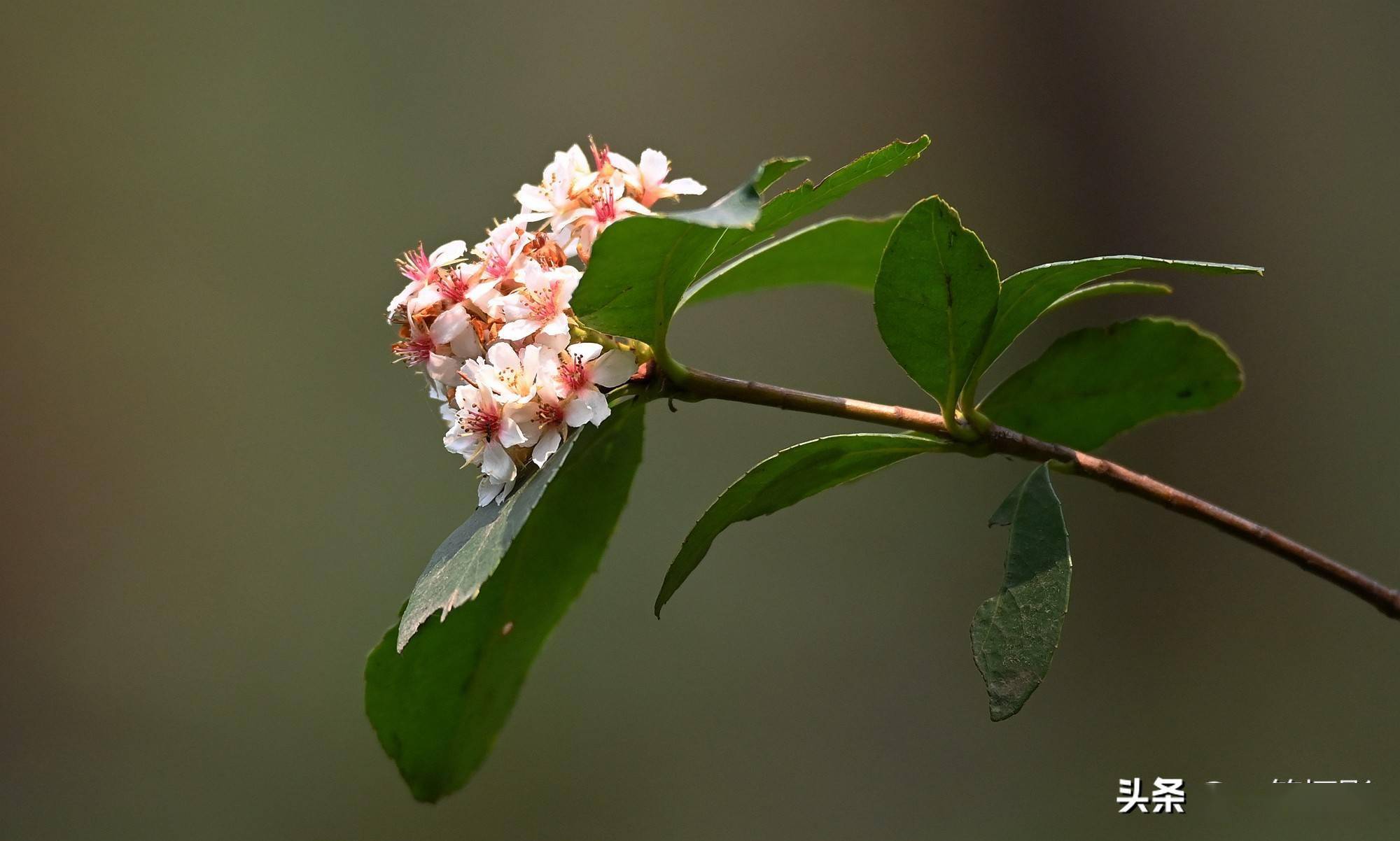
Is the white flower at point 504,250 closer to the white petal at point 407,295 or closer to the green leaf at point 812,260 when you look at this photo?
the white petal at point 407,295

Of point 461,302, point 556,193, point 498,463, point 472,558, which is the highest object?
point 556,193

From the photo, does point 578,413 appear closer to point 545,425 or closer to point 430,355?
point 545,425

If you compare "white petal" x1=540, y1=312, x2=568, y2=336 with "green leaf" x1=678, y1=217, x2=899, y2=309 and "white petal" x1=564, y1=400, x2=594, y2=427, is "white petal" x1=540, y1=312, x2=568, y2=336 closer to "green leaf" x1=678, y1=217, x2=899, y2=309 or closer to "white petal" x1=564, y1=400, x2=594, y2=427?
"white petal" x1=564, y1=400, x2=594, y2=427

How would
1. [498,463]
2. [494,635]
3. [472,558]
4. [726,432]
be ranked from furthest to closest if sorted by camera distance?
[726,432]
[494,635]
[498,463]
[472,558]

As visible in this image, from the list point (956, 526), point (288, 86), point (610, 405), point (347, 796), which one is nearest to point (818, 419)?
point (956, 526)

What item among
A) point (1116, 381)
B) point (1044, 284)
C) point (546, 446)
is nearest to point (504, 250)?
point (546, 446)

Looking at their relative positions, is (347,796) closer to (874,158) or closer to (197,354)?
(197,354)
